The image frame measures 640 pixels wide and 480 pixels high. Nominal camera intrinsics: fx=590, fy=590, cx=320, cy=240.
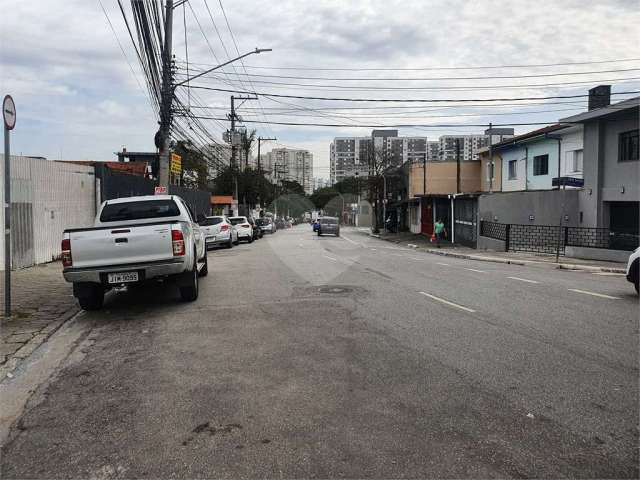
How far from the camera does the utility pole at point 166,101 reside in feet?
69.1

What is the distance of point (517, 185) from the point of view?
3909cm

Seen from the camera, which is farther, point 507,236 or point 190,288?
point 507,236

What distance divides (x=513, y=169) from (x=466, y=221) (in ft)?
22.9

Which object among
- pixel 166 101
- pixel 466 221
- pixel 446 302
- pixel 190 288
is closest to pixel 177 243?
pixel 190 288

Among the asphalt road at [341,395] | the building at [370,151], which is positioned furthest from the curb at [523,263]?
the building at [370,151]

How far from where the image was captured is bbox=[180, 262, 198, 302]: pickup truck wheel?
10.5 meters

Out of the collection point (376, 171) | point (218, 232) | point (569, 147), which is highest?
point (376, 171)

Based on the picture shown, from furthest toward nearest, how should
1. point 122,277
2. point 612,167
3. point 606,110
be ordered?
point 612,167 → point 606,110 → point 122,277

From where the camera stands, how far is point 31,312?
975 cm

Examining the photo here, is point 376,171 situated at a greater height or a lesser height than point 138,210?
greater

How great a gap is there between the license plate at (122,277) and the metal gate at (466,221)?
86.7 feet

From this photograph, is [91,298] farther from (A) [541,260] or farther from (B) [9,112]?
→ (A) [541,260]

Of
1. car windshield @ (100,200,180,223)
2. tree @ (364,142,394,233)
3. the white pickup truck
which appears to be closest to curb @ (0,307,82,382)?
the white pickup truck

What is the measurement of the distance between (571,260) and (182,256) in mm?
17885
